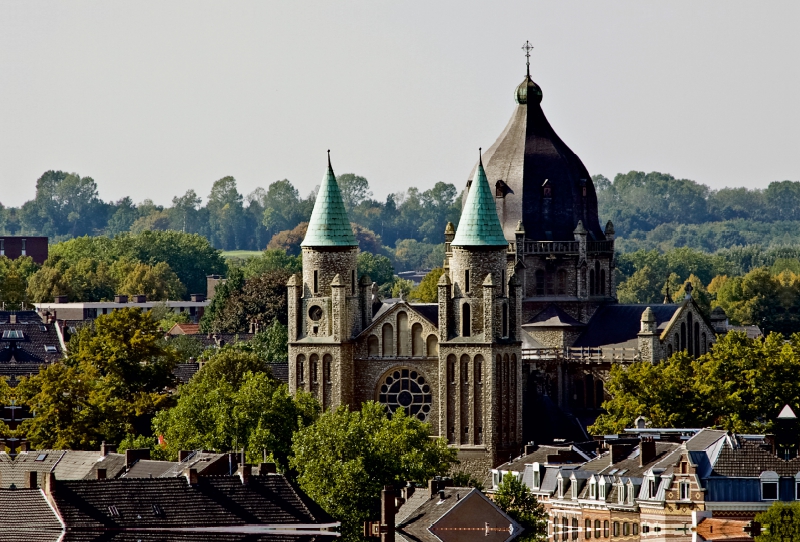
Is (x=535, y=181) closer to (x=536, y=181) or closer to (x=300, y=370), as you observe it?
(x=536, y=181)

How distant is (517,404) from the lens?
408 feet

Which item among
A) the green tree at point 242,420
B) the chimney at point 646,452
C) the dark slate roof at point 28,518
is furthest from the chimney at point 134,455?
the chimney at point 646,452

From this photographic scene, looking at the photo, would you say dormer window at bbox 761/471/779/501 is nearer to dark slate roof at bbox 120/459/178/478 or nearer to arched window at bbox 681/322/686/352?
dark slate roof at bbox 120/459/178/478

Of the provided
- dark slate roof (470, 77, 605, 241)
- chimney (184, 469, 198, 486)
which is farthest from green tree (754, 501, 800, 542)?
dark slate roof (470, 77, 605, 241)

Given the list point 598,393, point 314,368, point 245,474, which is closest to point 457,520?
point 245,474

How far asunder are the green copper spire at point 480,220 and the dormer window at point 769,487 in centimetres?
2693

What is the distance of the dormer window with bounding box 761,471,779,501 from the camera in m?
99.6

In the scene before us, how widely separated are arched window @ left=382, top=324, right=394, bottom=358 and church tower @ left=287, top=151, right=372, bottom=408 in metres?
1.21

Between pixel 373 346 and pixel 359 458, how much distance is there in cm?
1624

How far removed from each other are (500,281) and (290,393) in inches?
422

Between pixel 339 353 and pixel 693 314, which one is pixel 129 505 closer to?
pixel 339 353

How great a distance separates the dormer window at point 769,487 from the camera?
327 ft

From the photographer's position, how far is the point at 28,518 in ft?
299

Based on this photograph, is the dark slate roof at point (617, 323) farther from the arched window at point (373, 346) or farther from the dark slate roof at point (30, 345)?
the dark slate roof at point (30, 345)
